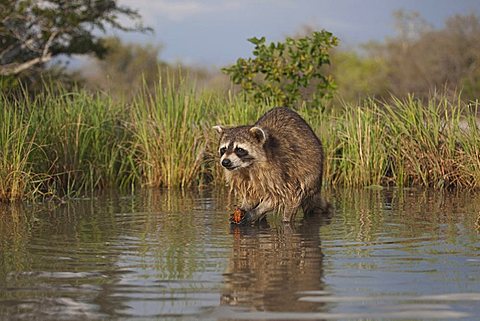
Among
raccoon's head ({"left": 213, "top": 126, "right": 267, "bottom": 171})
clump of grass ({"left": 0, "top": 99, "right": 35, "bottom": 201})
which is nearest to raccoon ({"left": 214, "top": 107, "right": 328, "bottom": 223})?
raccoon's head ({"left": 213, "top": 126, "right": 267, "bottom": 171})

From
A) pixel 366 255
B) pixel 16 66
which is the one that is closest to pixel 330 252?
pixel 366 255

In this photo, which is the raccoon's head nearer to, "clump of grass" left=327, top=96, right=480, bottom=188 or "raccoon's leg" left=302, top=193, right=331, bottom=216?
"raccoon's leg" left=302, top=193, right=331, bottom=216

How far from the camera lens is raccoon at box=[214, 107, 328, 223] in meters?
8.51

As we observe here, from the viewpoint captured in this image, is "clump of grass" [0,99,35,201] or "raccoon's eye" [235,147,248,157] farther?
"clump of grass" [0,99,35,201]

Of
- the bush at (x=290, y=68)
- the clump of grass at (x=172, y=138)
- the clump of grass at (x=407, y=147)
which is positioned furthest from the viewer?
the bush at (x=290, y=68)

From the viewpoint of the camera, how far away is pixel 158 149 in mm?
12672

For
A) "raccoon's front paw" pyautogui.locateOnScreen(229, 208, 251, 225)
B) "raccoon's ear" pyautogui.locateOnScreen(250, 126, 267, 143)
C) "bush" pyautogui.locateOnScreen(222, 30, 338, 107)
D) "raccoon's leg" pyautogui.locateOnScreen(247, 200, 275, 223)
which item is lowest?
"raccoon's front paw" pyautogui.locateOnScreen(229, 208, 251, 225)

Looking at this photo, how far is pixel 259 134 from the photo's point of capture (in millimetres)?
8523

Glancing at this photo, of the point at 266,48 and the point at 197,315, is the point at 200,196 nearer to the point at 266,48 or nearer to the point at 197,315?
the point at 266,48

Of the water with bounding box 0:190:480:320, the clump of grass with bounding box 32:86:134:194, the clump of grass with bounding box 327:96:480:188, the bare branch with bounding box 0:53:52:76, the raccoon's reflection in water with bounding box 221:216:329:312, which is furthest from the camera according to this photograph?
the bare branch with bounding box 0:53:52:76

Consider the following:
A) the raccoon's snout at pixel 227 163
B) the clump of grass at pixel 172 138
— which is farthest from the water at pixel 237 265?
the clump of grass at pixel 172 138

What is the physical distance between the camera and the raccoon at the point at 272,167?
8508 millimetres

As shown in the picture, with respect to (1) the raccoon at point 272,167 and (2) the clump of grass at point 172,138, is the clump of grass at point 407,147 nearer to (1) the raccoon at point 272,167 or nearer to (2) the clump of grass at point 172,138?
(2) the clump of grass at point 172,138

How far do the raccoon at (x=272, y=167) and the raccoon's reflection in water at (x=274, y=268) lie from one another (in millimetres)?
382
